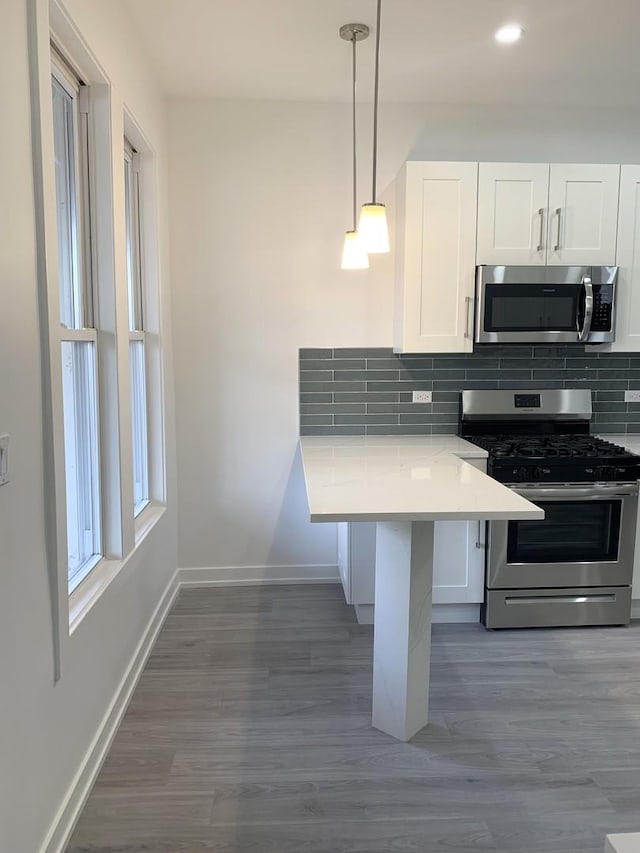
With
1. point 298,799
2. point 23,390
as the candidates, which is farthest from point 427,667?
point 23,390

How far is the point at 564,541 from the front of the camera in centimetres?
294

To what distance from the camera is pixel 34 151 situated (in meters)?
1.47

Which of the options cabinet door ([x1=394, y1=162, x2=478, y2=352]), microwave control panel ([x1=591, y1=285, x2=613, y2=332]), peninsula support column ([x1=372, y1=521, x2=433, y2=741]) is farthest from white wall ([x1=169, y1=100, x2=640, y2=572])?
peninsula support column ([x1=372, y1=521, x2=433, y2=741])

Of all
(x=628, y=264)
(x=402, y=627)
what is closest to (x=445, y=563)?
(x=402, y=627)

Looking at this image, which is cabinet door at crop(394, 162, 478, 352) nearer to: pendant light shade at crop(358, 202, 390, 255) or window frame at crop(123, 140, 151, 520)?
pendant light shade at crop(358, 202, 390, 255)

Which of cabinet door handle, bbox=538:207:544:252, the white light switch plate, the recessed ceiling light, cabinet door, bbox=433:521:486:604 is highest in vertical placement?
the recessed ceiling light

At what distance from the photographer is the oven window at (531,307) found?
3.00 m

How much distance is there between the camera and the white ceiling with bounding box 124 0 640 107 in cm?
234

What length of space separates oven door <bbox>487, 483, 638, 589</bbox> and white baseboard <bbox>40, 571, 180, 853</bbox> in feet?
5.28

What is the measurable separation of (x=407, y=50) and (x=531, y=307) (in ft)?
4.21

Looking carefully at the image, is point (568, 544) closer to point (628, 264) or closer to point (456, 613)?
point (456, 613)

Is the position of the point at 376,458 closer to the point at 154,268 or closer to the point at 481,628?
the point at 481,628

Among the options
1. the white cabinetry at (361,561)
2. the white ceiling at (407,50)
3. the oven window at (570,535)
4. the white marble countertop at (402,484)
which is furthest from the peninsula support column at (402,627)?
the white ceiling at (407,50)

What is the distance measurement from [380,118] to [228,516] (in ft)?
7.64
